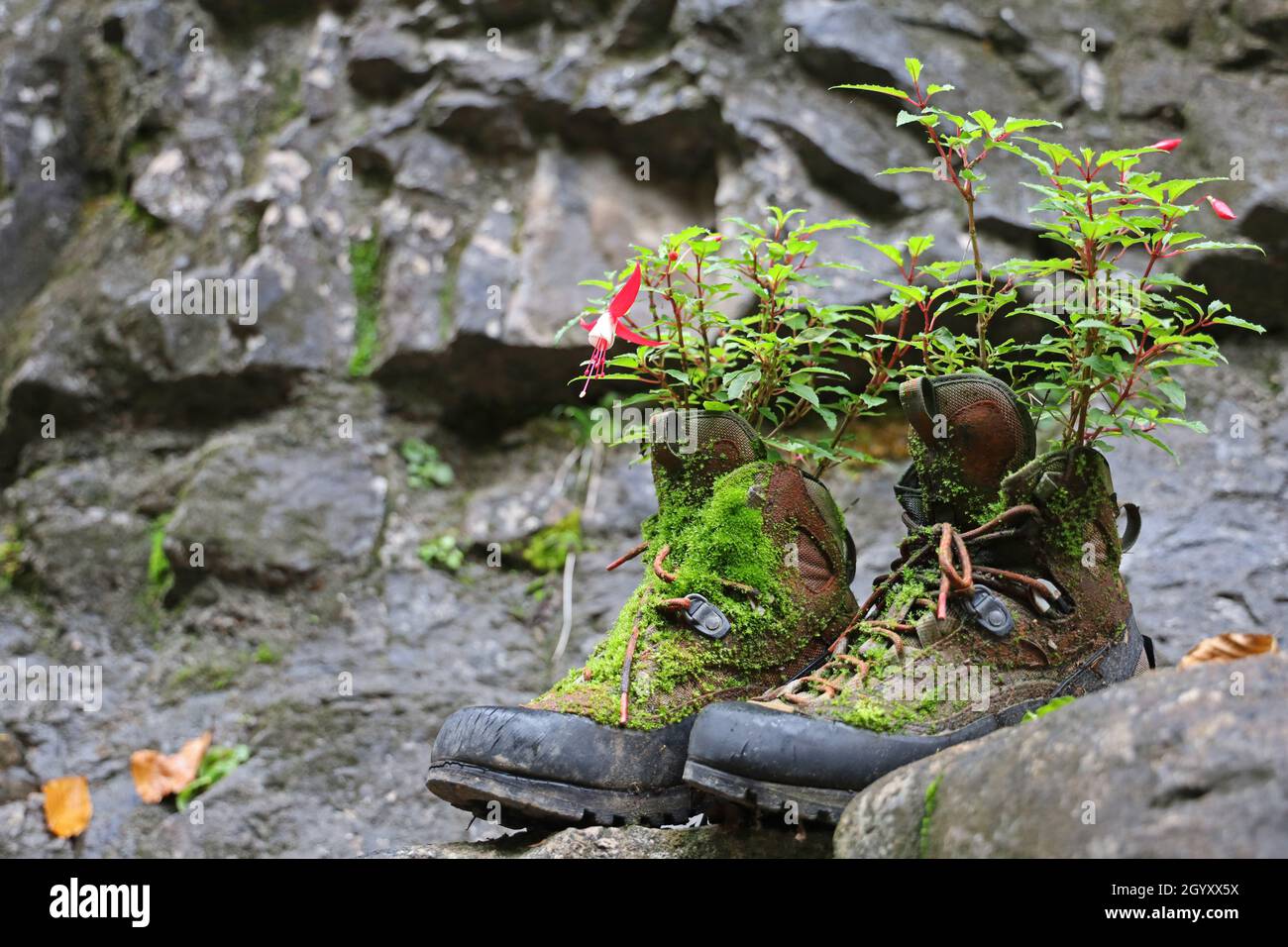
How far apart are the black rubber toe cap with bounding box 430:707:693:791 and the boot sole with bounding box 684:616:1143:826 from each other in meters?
0.17

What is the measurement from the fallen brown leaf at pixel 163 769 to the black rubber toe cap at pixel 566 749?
1.73m

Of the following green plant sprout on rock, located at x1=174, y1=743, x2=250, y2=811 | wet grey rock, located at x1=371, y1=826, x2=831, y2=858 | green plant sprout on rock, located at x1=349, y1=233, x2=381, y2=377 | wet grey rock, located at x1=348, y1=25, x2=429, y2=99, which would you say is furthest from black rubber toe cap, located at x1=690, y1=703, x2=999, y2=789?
wet grey rock, located at x1=348, y1=25, x2=429, y2=99

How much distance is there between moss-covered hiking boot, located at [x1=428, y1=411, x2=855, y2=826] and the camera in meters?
1.60

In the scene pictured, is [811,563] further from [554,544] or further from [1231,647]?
[554,544]

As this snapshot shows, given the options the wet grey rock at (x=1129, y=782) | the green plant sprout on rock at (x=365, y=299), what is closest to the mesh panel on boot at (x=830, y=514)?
the wet grey rock at (x=1129, y=782)

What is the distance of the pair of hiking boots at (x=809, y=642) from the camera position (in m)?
1.50

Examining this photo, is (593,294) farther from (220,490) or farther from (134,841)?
(134,841)

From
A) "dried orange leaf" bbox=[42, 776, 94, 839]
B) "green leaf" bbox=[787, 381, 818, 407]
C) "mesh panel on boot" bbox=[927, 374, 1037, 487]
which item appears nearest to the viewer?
"mesh panel on boot" bbox=[927, 374, 1037, 487]

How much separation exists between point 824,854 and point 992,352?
2.77ft

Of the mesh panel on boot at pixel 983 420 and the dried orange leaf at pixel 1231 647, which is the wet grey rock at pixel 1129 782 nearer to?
the dried orange leaf at pixel 1231 647

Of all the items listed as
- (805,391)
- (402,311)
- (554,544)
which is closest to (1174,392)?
(805,391)

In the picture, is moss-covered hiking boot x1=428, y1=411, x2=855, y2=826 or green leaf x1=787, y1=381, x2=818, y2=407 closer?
moss-covered hiking boot x1=428, y1=411, x2=855, y2=826

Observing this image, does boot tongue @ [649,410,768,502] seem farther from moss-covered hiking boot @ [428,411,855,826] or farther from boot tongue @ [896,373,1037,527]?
boot tongue @ [896,373,1037,527]

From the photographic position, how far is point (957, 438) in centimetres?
170
